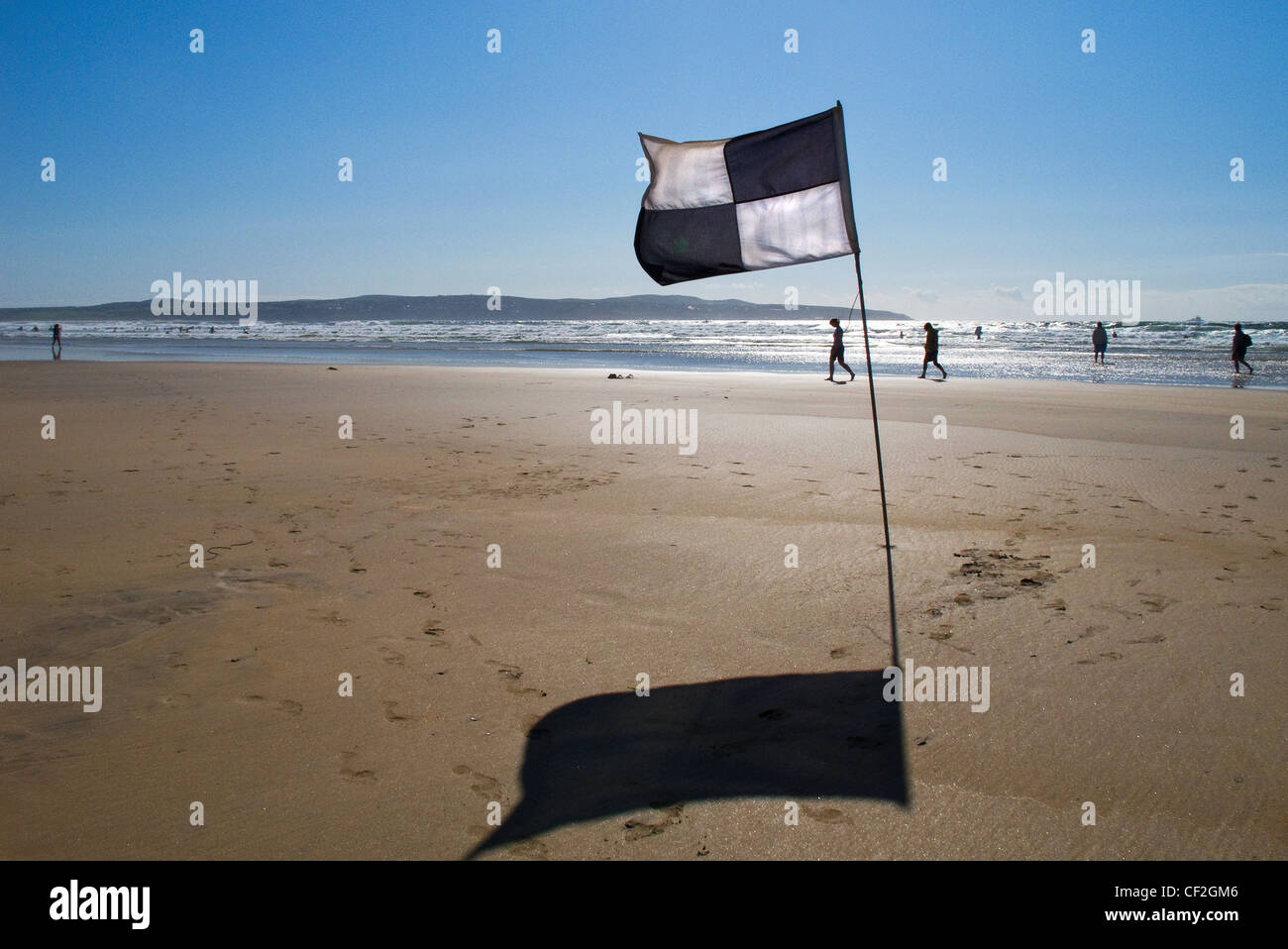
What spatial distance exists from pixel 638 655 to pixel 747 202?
349 cm

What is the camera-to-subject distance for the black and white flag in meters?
5.93

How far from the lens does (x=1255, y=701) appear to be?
13.1 ft

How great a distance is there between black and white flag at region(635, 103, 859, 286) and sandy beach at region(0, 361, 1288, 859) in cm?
225

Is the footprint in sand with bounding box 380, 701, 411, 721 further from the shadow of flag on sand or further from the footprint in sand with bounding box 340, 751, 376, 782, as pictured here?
the shadow of flag on sand

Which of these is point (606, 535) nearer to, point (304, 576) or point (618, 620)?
point (618, 620)

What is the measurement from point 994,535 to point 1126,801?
375 cm

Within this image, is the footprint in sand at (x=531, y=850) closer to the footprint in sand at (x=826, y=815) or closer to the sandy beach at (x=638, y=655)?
the sandy beach at (x=638, y=655)

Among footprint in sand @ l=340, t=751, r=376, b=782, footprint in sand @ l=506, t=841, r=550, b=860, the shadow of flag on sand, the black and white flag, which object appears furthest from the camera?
the black and white flag

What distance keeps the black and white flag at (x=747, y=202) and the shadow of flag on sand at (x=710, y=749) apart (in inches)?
128

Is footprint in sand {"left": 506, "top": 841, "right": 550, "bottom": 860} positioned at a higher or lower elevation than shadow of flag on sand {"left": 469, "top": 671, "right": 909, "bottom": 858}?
lower

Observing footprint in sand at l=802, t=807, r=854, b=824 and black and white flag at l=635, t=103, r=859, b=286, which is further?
black and white flag at l=635, t=103, r=859, b=286

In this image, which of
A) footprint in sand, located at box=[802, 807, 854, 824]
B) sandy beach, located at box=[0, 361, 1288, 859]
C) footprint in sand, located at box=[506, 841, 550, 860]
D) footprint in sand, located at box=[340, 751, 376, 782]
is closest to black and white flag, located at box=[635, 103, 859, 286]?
sandy beach, located at box=[0, 361, 1288, 859]

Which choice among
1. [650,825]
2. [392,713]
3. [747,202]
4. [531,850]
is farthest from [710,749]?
[747,202]

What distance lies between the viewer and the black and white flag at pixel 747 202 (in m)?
5.93
